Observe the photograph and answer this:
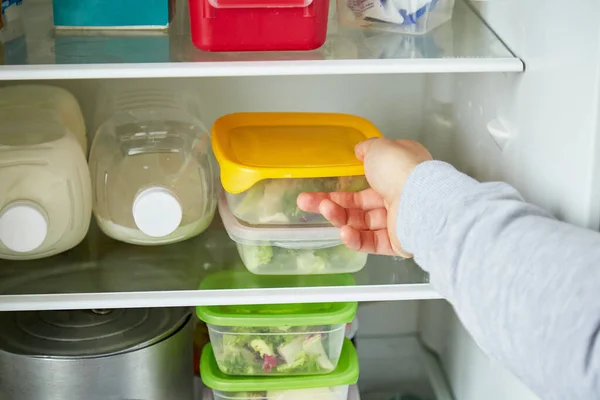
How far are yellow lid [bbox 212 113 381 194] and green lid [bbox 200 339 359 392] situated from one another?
1.13 feet

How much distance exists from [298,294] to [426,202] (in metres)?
0.33

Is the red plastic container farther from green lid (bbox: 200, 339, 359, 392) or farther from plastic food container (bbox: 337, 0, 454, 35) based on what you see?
green lid (bbox: 200, 339, 359, 392)

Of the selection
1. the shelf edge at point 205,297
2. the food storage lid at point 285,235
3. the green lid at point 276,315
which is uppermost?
the food storage lid at point 285,235

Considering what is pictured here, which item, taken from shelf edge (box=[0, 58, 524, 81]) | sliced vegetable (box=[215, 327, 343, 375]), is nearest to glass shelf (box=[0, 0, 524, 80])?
shelf edge (box=[0, 58, 524, 81])

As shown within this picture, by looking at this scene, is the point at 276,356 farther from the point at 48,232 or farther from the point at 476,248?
the point at 476,248

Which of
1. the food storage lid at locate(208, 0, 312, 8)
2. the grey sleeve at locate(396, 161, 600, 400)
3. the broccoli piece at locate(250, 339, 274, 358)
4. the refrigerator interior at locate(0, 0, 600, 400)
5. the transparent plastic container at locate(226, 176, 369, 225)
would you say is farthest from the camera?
the broccoli piece at locate(250, 339, 274, 358)

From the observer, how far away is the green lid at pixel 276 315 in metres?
1.20

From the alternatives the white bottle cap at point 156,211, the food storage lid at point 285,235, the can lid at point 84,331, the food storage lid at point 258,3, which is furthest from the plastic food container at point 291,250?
the food storage lid at point 258,3

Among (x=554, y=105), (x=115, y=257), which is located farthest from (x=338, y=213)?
(x=115, y=257)

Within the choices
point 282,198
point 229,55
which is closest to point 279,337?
point 282,198

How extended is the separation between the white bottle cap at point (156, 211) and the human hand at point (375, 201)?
19 centimetres

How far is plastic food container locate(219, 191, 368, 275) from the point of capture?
3.77 feet

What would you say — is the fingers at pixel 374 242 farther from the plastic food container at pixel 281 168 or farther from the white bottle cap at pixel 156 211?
the white bottle cap at pixel 156 211

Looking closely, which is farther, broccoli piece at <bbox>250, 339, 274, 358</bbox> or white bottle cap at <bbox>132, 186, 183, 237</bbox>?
broccoli piece at <bbox>250, 339, 274, 358</bbox>
